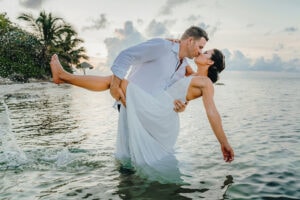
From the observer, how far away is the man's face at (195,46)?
5.27m

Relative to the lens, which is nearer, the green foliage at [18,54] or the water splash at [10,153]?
the water splash at [10,153]

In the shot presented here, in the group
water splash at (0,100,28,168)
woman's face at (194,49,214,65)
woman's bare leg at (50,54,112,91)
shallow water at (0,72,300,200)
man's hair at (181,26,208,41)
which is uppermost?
man's hair at (181,26,208,41)

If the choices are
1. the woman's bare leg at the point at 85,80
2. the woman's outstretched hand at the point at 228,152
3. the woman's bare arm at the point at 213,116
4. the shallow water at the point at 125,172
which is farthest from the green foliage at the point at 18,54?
the woman's outstretched hand at the point at 228,152

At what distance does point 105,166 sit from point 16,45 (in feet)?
128

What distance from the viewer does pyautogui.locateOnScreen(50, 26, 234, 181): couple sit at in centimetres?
522

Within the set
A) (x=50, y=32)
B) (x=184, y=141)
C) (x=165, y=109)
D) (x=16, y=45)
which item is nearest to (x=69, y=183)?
(x=165, y=109)

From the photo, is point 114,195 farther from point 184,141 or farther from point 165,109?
point 184,141

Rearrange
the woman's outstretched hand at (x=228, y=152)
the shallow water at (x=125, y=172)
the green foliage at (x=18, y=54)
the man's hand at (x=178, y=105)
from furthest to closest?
the green foliage at (x=18, y=54) → the man's hand at (x=178, y=105) → the woman's outstretched hand at (x=228, y=152) → the shallow water at (x=125, y=172)

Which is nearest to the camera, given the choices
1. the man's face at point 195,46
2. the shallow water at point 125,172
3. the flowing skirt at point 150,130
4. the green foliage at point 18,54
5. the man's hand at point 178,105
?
the shallow water at point 125,172

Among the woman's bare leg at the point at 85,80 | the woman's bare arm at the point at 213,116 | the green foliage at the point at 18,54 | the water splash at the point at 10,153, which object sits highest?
the green foliage at the point at 18,54

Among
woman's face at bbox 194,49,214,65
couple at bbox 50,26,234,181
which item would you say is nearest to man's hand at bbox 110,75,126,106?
couple at bbox 50,26,234,181

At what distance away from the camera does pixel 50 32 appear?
149ft

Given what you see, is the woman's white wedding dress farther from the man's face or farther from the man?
the man's face

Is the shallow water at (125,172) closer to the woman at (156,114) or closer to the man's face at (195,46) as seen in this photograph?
the woman at (156,114)
